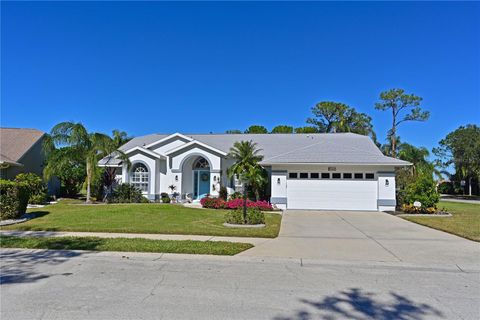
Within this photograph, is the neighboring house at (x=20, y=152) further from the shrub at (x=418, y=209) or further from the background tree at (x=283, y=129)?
the background tree at (x=283, y=129)

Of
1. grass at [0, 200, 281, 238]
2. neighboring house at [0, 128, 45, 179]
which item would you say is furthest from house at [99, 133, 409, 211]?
grass at [0, 200, 281, 238]

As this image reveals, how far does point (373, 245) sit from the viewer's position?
9.59 metres

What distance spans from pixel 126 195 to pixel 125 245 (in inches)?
552

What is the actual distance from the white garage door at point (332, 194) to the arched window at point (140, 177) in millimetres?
9809

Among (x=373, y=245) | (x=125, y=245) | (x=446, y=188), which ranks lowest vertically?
(x=373, y=245)

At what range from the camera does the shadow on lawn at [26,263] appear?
20.3ft

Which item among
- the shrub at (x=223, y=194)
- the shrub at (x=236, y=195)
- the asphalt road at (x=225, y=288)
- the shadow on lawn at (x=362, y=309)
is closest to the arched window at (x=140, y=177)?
the shrub at (x=223, y=194)

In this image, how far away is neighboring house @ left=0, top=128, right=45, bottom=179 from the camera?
2218 centimetres

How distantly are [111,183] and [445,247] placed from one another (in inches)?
810

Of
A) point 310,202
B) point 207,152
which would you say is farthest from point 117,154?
point 310,202

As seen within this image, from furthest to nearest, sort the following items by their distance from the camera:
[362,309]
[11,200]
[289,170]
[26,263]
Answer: [289,170], [11,200], [26,263], [362,309]

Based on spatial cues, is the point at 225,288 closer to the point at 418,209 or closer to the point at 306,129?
the point at 418,209

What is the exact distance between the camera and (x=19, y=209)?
13617 mm

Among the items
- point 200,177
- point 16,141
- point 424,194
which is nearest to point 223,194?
point 200,177
